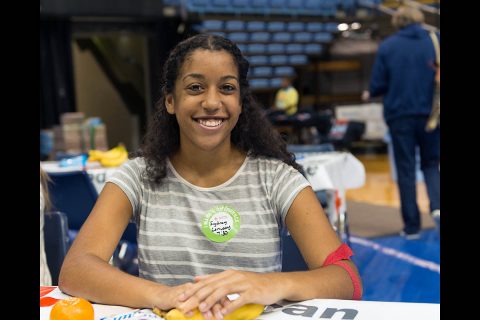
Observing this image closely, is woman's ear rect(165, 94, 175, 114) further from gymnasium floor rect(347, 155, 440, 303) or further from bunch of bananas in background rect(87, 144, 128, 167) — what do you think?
bunch of bananas in background rect(87, 144, 128, 167)

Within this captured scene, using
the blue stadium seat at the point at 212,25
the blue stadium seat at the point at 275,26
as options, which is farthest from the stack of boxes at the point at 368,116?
the blue stadium seat at the point at 212,25

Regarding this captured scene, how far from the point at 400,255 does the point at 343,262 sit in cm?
345

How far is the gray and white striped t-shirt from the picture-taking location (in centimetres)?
171

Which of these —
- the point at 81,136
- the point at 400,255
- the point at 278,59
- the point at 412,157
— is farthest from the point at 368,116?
the point at 400,255

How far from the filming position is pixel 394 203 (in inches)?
279

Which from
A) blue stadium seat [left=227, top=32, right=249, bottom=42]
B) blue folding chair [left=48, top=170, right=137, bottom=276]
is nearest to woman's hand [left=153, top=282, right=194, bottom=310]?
blue folding chair [left=48, top=170, right=137, bottom=276]

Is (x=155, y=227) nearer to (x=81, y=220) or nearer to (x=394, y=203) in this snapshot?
(x=81, y=220)

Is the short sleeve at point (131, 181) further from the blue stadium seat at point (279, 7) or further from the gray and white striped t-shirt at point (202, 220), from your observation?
the blue stadium seat at point (279, 7)

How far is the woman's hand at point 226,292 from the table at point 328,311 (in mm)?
47

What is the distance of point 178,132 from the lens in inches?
74.2

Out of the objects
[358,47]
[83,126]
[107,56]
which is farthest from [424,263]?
[358,47]

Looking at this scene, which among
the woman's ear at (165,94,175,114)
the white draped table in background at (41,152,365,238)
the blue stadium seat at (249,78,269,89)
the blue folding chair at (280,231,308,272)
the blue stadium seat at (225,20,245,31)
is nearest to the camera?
the woman's ear at (165,94,175,114)

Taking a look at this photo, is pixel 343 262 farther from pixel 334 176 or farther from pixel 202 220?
pixel 334 176

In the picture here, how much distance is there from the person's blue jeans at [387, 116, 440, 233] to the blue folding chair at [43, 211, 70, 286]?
341cm
